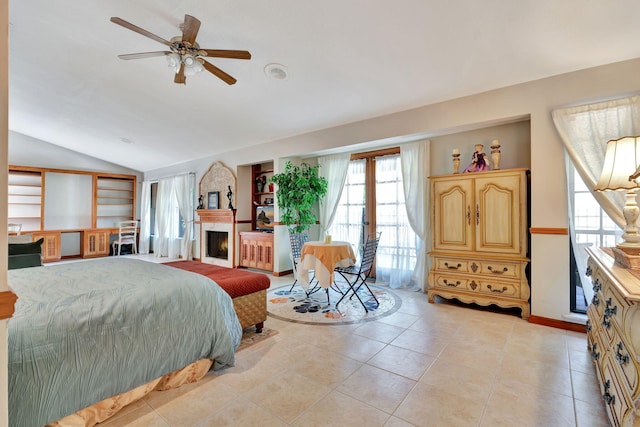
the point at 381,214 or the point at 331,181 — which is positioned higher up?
the point at 331,181

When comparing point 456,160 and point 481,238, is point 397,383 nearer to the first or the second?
point 481,238

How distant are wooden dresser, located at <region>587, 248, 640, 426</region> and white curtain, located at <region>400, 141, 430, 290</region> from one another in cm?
220

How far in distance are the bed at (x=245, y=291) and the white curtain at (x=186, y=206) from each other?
15.4 feet

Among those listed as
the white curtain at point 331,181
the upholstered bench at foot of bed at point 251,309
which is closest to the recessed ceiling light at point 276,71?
the white curtain at point 331,181

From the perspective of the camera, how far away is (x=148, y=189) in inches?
332

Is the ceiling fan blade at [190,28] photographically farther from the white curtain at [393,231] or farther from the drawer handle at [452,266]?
the drawer handle at [452,266]

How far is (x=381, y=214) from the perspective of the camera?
4.71 m

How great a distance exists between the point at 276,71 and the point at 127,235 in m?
7.74

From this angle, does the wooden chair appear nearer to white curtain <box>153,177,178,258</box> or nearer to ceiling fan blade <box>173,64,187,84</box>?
white curtain <box>153,177,178,258</box>

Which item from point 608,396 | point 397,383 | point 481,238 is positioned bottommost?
point 397,383

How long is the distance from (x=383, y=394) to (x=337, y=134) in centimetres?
355

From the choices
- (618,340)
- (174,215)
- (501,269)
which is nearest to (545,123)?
(501,269)

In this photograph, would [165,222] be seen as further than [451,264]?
Result: Yes

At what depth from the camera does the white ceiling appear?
226 centimetres
